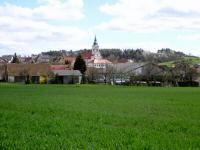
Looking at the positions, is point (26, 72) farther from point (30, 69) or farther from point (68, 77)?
point (68, 77)

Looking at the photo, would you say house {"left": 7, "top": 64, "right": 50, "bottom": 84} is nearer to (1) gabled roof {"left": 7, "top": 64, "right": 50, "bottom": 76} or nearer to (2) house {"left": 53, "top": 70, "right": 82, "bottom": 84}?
(1) gabled roof {"left": 7, "top": 64, "right": 50, "bottom": 76}

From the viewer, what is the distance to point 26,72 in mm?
122500

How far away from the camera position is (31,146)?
11.8 metres

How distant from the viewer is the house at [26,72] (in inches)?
4824

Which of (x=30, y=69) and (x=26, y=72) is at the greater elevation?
(x=30, y=69)

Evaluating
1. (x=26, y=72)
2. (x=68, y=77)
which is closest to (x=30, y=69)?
(x=26, y=72)

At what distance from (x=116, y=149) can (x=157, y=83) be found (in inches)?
4284

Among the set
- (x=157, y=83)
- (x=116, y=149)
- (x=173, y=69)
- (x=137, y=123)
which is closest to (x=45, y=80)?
(x=157, y=83)

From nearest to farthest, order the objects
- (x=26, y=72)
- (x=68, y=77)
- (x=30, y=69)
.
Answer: (x=26, y=72), (x=68, y=77), (x=30, y=69)

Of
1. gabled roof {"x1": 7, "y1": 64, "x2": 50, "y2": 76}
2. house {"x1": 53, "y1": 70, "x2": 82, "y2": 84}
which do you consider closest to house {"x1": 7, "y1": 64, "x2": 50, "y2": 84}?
gabled roof {"x1": 7, "y1": 64, "x2": 50, "y2": 76}

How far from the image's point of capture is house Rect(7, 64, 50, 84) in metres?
123

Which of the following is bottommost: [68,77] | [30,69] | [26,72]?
[68,77]

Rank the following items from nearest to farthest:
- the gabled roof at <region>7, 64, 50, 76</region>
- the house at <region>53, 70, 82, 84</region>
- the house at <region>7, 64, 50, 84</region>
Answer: the house at <region>7, 64, 50, 84</region>
the house at <region>53, 70, 82, 84</region>
the gabled roof at <region>7, 64, 50, 76</region>

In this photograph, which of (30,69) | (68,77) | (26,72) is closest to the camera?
(26,72)
